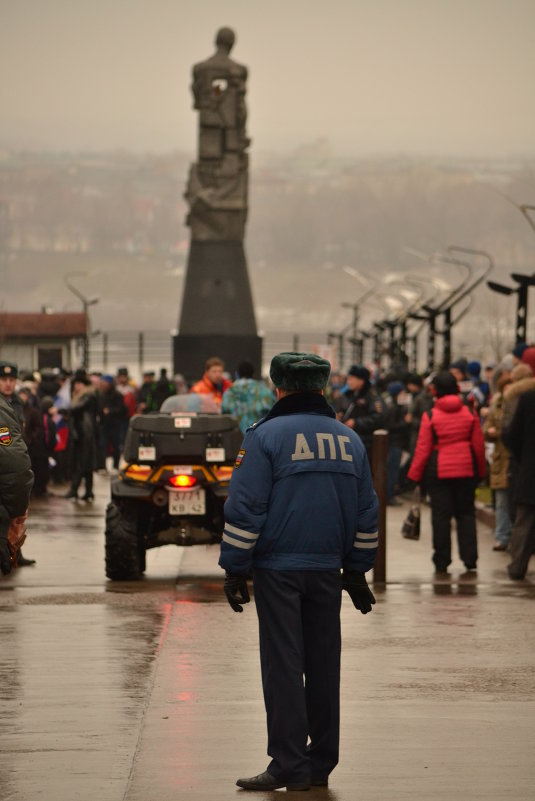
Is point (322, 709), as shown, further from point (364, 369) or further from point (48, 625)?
point (364, 369)

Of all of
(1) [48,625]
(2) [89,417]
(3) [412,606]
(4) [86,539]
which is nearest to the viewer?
(1) [48,625]

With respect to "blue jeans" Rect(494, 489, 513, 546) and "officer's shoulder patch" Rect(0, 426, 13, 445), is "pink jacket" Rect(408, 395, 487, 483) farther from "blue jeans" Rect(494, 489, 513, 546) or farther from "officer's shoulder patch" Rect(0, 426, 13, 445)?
"officer's shoulder patch" Rect(0, 426, 13, 445)

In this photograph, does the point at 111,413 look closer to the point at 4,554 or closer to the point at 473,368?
the point at 473,368

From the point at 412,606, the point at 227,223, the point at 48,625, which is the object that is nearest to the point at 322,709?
the point at 48,625

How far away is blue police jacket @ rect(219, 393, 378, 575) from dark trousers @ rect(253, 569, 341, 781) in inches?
3.3

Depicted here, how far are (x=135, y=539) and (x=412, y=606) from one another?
2596 millimetres

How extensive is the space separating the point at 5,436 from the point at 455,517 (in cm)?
584

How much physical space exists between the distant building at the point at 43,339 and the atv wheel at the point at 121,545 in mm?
49461

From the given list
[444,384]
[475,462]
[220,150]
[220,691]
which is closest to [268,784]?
[220,691]

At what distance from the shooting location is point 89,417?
23.8 m

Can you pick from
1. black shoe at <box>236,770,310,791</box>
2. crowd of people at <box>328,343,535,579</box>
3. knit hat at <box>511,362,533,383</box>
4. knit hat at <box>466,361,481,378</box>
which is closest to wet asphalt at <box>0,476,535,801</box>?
black shoe at <box>236,770,310,791</box>

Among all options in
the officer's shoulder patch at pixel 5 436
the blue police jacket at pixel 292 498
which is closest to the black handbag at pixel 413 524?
the officer's shoulder patch at pixel 5 436

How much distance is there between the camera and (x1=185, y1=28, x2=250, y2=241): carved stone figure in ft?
→ 149

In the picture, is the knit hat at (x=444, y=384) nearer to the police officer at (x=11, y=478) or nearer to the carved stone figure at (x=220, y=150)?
the police officer at (x=11, y=478)
